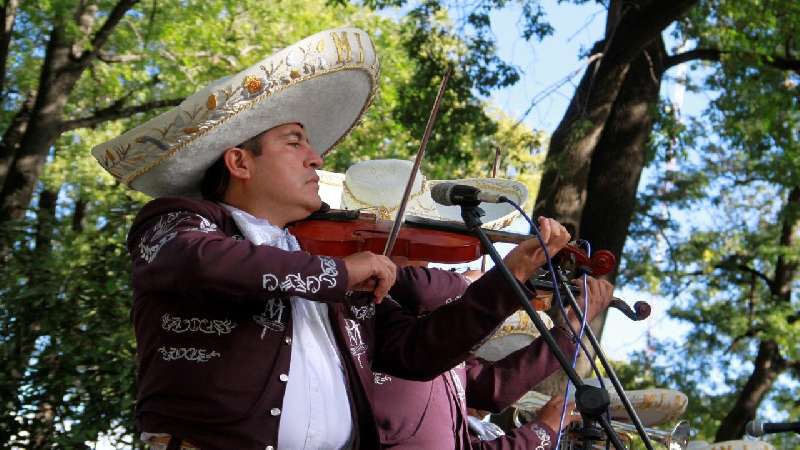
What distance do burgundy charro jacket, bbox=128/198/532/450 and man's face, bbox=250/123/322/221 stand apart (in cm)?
20

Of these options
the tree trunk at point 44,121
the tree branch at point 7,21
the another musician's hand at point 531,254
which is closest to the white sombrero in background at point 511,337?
the another musician's hand at point 531,254

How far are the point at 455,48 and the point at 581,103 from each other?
Answer: 5.45 feet

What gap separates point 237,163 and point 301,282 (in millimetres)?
740

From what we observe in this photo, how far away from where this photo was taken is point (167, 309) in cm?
298

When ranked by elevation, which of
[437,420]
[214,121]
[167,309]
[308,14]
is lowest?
[437,420]

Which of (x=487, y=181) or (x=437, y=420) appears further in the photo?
(x=487, y=181)

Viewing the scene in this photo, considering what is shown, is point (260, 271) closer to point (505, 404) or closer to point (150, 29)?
point (505, 404)

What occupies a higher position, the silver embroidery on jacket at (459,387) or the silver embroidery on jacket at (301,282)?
the silver embroidery on jacket at (301,282)

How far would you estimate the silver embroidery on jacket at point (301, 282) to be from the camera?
2.75m

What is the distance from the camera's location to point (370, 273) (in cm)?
286

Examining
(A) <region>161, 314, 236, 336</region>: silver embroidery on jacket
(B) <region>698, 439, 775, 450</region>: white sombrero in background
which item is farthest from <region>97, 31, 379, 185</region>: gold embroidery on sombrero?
(B) <region>698, 439, 775, 450</region>: white sombrero in background

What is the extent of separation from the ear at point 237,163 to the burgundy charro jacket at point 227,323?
0.18 m

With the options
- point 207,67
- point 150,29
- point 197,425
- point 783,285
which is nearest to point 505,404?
point 197,425

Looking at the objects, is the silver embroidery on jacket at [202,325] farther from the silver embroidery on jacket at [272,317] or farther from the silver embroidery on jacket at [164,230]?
the silver embroidery on jacket at [164,230]
